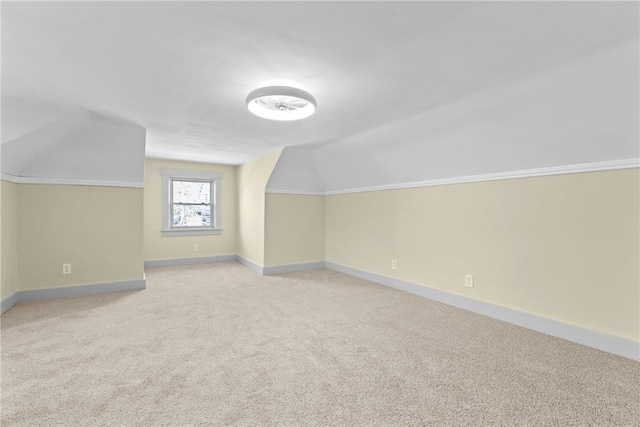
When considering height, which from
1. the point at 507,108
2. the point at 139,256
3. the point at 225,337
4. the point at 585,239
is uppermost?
the point at 507,108

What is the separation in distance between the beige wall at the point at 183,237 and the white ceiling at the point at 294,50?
3024 millimetres

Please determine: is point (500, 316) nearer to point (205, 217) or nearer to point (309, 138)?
point (309, 138)

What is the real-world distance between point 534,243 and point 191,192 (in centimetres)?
581

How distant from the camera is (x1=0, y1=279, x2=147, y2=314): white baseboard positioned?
3.31 metres

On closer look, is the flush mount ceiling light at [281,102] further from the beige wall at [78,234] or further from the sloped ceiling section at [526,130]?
the beige wall at [78,234]

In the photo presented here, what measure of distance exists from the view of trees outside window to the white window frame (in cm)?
10

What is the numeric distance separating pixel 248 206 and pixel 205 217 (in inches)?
46.2

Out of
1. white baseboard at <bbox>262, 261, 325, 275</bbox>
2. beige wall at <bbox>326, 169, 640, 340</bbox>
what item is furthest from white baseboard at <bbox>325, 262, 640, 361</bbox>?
white baseboard at <bbox>262, 261, 325, 275</bbox>

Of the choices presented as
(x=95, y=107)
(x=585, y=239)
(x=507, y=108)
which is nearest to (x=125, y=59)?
(x=95, y=107)

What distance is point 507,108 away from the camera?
2395mm

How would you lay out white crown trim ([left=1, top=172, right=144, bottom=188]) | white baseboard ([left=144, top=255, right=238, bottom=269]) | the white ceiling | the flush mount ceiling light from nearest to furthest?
the white ceiling < the flush mount ceiling light < white crown trim ([left=1, top=172, right=144, bottom=188]) < white baseboard ([left=144, top=255, right=238, bottom=269])

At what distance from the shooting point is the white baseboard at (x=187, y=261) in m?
5.58

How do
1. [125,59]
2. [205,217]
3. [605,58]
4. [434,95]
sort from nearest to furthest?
[605,58] < [125,59] < [434,95] < [205,217]

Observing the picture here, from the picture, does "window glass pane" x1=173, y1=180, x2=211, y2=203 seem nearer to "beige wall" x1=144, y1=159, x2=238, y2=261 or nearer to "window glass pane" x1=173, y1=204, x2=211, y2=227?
"window glass pane" x1=173, y1=204, x2=211, y2=227
